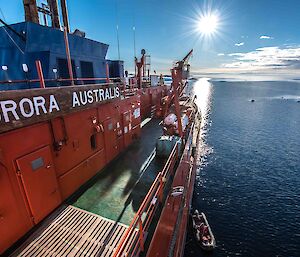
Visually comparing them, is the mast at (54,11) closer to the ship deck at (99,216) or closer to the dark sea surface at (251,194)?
the ship deck at (99,216)

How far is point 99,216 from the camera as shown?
6762mm

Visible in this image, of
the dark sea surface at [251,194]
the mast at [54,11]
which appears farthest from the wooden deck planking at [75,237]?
the mast at [54,11]

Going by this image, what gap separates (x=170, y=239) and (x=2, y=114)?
741 cm

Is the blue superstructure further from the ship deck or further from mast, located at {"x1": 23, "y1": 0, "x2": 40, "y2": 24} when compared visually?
the ship deck

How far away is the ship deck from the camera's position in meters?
5.50

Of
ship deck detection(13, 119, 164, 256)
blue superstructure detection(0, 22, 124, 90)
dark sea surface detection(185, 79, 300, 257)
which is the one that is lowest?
dark sea surface detection(185, 79, 300, 257)

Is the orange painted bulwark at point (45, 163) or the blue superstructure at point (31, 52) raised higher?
the blue superstructure at point (31, 52)

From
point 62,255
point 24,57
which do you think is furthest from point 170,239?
point 24,57

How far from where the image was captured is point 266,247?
46.8 ft

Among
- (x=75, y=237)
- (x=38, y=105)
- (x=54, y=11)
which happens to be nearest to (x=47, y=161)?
(x=38, y=105)

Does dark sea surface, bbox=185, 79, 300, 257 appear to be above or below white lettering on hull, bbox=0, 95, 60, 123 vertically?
below

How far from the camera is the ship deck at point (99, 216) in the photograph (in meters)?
5.50

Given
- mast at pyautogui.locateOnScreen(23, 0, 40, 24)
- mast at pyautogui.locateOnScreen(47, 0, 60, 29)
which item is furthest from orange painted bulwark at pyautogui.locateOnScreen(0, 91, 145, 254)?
mast at pyautogui.locateOnScreen(47, 0, 60, 29)

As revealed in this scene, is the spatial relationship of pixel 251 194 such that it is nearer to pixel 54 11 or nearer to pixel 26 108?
pixel 26 108
